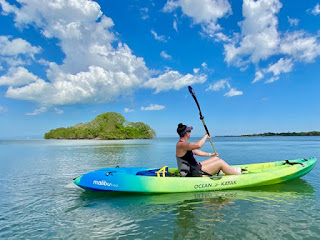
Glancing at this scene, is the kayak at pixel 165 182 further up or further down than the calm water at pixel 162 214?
→ further up

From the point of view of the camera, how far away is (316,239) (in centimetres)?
420

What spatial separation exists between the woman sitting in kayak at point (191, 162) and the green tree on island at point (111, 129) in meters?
96.7

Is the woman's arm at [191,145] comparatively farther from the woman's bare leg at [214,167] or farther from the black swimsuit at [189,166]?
the woman's bare leg at [214,167]

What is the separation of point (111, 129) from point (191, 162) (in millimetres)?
97586

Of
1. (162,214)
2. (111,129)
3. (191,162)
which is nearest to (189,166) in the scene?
(191,162)

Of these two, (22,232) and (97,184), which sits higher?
(97,184)

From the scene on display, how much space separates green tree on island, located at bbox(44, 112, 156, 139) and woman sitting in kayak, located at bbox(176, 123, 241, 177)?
317ft

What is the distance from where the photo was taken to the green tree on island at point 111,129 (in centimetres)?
10275

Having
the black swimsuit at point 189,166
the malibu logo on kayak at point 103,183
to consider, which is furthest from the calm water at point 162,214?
the black swimsuit at point 189,166

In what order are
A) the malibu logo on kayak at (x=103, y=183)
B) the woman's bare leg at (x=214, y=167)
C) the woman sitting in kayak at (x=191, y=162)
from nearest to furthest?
the woman sitting in kayak at (x=191, y=162) → the malibu logo on kayak at (x=103, y=183) → the woman's bare leg at (x=214, y=167)

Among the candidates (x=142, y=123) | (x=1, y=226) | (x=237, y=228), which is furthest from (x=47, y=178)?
(x=142, y=123)

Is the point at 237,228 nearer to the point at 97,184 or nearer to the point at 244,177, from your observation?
the point at 244,177

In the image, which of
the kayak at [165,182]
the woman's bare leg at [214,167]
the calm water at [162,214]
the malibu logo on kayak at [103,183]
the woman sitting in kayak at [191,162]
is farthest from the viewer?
the woman's bare leg at [214,167]

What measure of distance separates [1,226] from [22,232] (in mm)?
697
